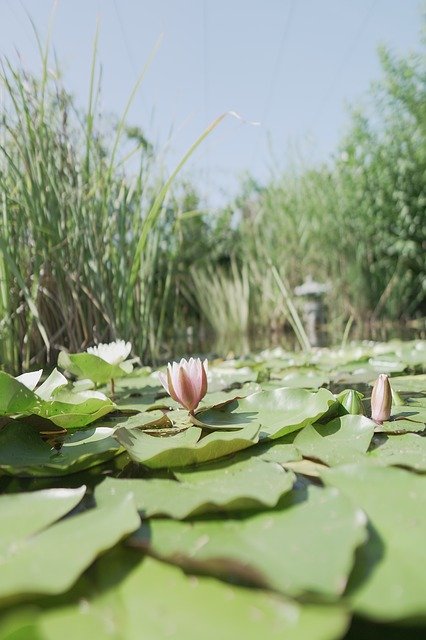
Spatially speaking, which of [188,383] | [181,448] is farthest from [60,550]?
[188,383]

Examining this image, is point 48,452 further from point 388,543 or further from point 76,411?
point 388,543

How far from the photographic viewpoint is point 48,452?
0.66m

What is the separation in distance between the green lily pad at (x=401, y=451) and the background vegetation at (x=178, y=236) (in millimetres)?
1020

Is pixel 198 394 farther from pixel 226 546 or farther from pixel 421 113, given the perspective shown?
pixel 421 113

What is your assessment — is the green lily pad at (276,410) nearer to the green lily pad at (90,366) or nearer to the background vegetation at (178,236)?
the green lily pad at (90,366)

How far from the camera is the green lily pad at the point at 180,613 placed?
294 mm

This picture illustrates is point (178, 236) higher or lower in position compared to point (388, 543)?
higher

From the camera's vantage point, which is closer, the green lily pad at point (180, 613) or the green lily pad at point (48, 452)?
the green lily pad at point (180, 613)

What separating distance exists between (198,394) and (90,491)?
25cm

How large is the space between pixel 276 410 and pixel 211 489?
0.34 m

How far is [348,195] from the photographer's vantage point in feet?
19.8

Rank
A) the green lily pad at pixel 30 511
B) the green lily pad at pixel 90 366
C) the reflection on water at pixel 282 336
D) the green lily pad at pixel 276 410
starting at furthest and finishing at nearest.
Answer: the reflection on water at pixel 282 336
the green lily pad at pixel 90 366
the green lily pad at pixel 276 410
the green lily pad at pixel 30 511

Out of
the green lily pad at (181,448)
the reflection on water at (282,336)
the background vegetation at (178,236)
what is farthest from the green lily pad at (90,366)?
the reflection on water at (282,336)

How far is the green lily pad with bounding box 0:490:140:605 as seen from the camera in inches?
13.1
